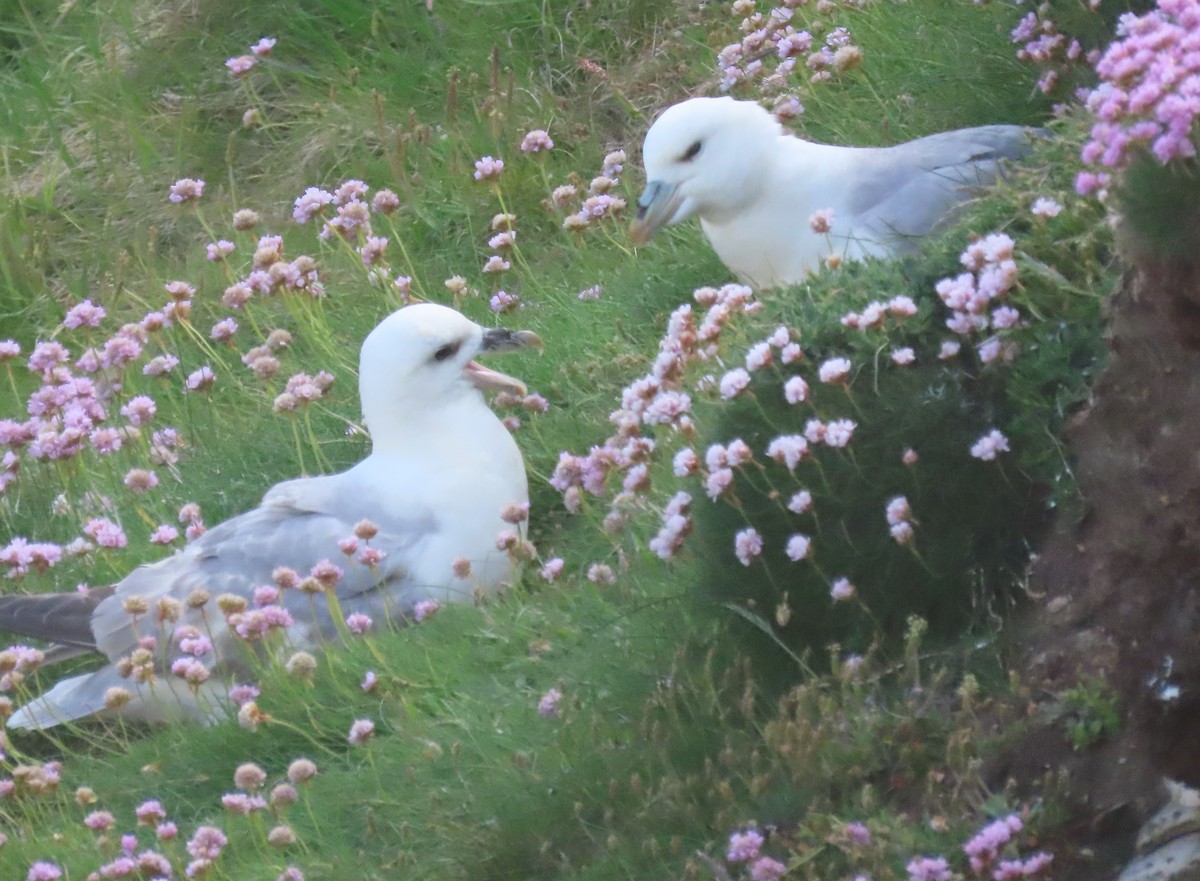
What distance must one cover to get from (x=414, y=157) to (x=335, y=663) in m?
3.14

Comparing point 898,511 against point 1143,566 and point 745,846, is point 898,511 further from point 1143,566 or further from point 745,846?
point 745,846

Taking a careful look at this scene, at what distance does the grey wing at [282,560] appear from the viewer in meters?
4.28

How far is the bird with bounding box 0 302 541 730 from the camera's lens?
14.0 ft

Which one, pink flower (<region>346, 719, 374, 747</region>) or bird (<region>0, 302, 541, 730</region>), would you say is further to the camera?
bird (<region>0, 302, 541, 730</region>)

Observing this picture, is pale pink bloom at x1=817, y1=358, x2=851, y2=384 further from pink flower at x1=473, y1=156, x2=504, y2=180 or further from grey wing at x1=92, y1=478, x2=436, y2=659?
pink flower at x1=473, y1=156, x2=504, y2=180

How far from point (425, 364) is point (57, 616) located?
1.09 m

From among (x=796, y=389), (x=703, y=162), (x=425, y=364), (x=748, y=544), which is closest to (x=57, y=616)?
(x=425, y=364)

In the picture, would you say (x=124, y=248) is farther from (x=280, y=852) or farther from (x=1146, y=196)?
(x=1146, y=196)

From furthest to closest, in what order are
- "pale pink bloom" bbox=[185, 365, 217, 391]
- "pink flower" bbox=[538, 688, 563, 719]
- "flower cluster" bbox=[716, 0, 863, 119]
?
1. "flower cluster" bbox=[716, 0, 863, 119]
2. "pale pink bloom" bbox=[185, 365, 217, 391]
3. "pink flower" bbox=[538, 688, 563, 719]

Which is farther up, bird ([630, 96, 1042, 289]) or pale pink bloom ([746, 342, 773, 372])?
pale pink bloom ([746, 342, 773, 372])

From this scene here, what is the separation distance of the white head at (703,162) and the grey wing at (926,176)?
27 centimetres

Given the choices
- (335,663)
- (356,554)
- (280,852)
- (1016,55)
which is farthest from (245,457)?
(1016,55)

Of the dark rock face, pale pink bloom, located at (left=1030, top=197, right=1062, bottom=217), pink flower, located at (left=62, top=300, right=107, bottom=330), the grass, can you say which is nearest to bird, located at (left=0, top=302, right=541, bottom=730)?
the grass

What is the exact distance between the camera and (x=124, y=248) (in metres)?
7.47
